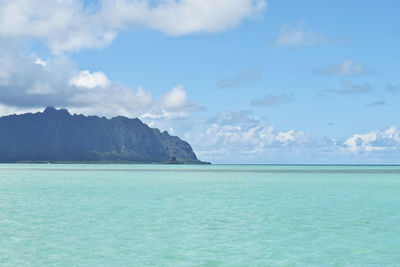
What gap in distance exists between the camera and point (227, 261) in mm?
30578

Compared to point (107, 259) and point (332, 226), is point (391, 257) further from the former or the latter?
point (107, 259)

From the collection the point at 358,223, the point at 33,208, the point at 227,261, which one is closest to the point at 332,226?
the point at 358,223

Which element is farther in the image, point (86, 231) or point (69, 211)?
point (69, 211)

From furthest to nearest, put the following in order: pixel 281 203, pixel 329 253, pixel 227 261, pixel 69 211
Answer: pixel 281 203, pixel 69 211, pixel 329 253, pixel 227 261

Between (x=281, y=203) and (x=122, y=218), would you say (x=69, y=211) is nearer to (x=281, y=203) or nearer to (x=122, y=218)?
(x=122, y=218)

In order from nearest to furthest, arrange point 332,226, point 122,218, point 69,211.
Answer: point 332,226, point 122,218, point 69,211

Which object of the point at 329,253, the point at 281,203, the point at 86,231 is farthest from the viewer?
the point at 281,203

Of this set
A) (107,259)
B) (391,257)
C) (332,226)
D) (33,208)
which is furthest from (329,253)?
(33,208)

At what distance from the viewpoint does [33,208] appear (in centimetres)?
5912

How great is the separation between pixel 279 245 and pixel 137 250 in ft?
35.8

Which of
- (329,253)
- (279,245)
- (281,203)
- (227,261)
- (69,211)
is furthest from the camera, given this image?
(281,203)

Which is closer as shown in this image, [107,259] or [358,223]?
[107,259]

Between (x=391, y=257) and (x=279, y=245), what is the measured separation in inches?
316

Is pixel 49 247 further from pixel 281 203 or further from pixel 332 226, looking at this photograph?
pixel 281 203
